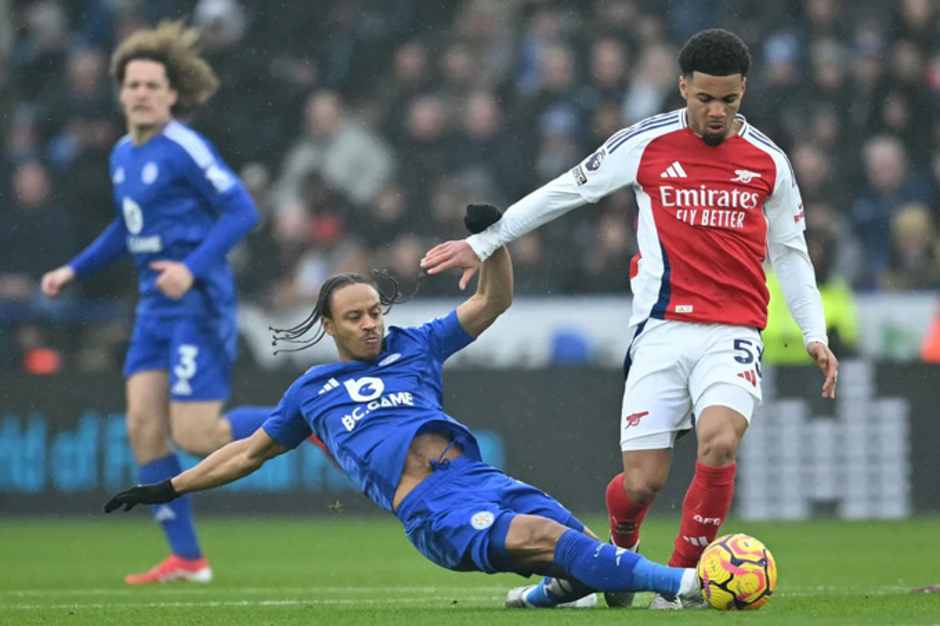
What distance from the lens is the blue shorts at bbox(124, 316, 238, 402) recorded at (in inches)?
348

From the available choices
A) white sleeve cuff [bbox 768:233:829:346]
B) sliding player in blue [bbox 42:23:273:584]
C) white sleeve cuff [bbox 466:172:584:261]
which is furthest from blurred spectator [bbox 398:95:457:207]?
white sleeve cuff [bbox 768:233:829:346]

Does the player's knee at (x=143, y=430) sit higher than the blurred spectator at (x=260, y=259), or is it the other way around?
the blurred spectator at (x=260, y=259)

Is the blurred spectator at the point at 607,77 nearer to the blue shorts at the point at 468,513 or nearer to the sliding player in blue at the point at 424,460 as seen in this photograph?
the sliding player in blue at the point at 424,460

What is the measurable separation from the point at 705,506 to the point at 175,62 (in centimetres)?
449

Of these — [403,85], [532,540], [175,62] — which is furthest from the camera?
[403,85]

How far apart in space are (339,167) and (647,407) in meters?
8.77

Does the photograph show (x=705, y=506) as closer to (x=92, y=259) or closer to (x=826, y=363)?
(x=826, y=363)

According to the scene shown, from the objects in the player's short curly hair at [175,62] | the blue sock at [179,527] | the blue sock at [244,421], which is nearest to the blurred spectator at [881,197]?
the blue sock at [244,421]

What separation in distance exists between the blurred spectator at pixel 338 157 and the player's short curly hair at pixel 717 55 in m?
8.51

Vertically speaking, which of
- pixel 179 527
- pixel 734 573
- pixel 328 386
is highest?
pixel 328 386

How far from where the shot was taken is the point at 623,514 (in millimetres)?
6629

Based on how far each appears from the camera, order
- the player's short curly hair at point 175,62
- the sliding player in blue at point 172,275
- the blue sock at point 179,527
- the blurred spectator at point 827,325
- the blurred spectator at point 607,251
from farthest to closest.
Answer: the blurred spectator at point 607,251 < the blurred spectator at point 827,325 < the player's short curly hair at point 175,62 < the sliding player in blue at point 172,275 < the blue sock at point 179,527

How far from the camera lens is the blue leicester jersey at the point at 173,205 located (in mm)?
8961

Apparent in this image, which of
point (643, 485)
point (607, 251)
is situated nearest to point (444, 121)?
point (607, 251)
